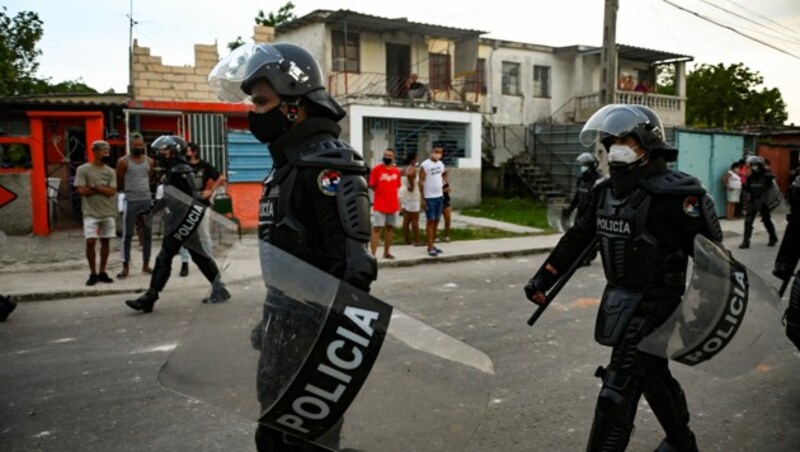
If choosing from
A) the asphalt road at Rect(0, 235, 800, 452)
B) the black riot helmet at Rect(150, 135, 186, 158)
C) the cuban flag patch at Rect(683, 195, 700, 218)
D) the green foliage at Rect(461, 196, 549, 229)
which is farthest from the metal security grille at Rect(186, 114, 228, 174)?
the cuban flag patch at Rect(683, 195, 700, 218)

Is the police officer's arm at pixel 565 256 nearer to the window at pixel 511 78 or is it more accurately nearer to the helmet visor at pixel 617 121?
the helmet visor at pixel 617 121

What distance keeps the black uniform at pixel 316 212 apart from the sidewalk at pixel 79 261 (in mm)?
3900

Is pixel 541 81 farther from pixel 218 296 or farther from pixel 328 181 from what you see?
pixel 218 296

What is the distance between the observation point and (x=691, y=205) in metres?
2.87

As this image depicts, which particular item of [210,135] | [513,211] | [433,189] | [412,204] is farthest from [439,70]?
[433,189]

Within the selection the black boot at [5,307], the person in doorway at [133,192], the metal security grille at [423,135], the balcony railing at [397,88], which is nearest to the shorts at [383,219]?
the person in doorway at [133,192]

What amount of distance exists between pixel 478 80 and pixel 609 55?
403 inches

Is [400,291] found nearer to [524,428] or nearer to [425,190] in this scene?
[425,190]

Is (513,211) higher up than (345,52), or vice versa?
(345,52)

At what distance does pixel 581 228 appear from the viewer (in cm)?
326

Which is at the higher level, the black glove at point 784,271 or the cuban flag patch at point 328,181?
the cuban flag patch at point 328,181

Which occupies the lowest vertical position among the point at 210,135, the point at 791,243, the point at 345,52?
the point at 791,243

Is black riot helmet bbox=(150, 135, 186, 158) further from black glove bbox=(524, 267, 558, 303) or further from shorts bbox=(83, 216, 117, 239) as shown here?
black glove bbox=(524, 267, 558, 303)

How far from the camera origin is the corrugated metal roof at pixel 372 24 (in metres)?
19.5
